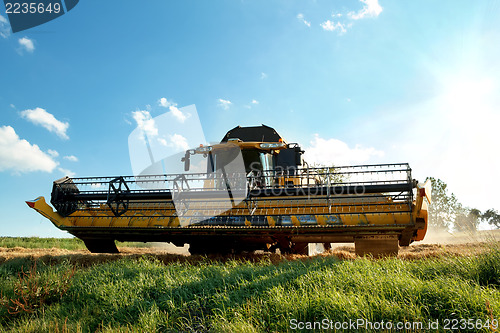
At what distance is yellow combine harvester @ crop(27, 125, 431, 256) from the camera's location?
6311 mm

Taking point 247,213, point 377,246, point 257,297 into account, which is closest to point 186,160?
point 247,213

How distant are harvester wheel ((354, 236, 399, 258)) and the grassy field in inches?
51.0

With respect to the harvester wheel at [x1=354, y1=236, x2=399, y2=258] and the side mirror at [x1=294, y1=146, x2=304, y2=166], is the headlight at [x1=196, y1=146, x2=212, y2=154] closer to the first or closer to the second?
the side mirror at [x1=294, y1=146, x2=304, y2=166]

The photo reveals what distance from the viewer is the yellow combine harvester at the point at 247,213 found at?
6.31 metres

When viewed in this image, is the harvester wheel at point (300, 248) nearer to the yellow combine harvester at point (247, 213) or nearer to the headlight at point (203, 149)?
the yellow combine harvester at point (247, 213)

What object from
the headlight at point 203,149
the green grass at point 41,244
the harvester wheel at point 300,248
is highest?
the headlight at point 203,149

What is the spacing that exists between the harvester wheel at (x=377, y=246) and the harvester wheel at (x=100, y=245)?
5.79 metres

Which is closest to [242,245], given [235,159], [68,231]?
[235,159]

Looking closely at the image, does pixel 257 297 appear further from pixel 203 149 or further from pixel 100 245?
pixel 203 149

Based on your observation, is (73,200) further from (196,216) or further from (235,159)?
(235,159)

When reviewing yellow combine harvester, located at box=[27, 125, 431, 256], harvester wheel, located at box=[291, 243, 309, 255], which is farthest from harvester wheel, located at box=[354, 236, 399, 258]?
harvester wheel, located at box=[291, 243, 309, 255]

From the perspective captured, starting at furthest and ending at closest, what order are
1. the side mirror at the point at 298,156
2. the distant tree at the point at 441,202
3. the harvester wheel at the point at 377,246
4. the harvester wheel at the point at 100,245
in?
the distant tree at the point at 441,202
the side mirror at the point at 298,156
the harvester wheel at the point at 100,245
the harvester wheel at the point at 377,246

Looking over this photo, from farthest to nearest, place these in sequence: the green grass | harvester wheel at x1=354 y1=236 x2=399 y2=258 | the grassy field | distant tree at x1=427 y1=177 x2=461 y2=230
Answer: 1. distant tree at x1=427 y1=177 x2=461 y2=230
2. the green grass
3. harvester wheel at x1=354 y1=236 x2=399 y2=258
4. the grassy field

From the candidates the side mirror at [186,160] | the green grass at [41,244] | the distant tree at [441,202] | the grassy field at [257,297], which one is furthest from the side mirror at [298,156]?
the distant tree at [441,202]
